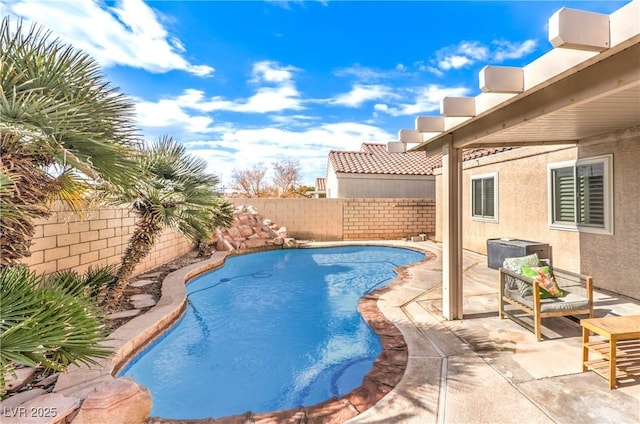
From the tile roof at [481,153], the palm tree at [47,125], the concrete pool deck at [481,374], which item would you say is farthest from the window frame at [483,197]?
the palm tree at [47,125]

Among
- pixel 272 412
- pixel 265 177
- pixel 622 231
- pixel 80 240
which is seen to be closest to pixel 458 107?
pixel 272 412

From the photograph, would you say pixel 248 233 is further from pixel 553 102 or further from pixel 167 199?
pixel 553 102

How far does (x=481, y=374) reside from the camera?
3865mm

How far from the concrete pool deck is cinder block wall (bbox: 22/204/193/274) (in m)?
A: 1.98

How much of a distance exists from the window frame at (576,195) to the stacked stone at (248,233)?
1056 centimetres

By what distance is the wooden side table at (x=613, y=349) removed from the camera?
347 cm

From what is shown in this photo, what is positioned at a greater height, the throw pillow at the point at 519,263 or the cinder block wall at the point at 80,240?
the cinder block wall at the point at 80,240

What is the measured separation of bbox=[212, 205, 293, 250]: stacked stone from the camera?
14.7 metres

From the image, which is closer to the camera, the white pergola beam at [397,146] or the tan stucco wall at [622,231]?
the tan stucco wall at [622,231]

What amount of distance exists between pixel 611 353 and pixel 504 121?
3116mm

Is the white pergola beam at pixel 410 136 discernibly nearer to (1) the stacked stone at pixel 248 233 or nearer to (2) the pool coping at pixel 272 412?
(2) the pool coping at pixel 272 412

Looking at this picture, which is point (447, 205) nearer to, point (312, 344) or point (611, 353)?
point (611, 353)

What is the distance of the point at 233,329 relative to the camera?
20.9 ft

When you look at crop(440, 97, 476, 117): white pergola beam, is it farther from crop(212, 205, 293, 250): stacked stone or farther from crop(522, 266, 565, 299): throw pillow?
crop(212, 205, 293, 250): stacked stone
